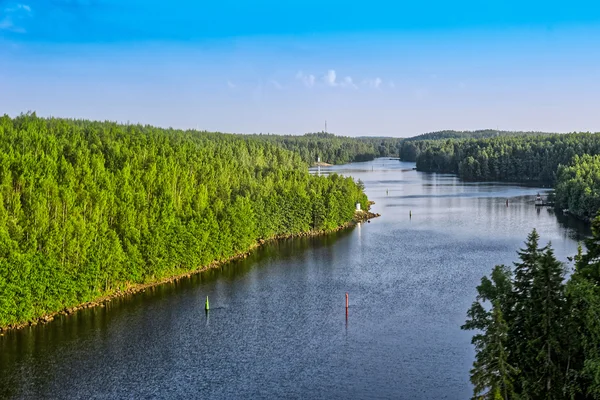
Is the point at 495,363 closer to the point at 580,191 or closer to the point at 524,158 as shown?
the point at 580,191

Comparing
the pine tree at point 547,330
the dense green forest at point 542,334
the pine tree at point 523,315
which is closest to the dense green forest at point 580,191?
the pine tree at point 523,315

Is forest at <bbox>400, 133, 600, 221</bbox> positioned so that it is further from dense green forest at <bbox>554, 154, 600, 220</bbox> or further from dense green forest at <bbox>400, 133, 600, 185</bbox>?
dense green forest at <bbox>554, 154, 600, 220</bbox>

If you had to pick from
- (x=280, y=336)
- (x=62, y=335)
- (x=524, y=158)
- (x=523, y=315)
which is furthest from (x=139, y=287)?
(x=524, y=158)

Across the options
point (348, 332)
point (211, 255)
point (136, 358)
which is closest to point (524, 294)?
point (348, 332)

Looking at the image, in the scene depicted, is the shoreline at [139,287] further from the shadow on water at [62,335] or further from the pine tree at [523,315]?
the pine tree at [523,315]

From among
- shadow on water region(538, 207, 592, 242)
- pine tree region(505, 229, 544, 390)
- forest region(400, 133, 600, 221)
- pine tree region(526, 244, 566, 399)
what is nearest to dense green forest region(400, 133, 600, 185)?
forest region(400, 133, 600, 221)

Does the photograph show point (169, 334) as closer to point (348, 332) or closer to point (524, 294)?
point (348, 332)

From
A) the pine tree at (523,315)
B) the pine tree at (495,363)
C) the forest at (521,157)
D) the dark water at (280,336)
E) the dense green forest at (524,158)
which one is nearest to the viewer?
the pine tree at (495,363)
